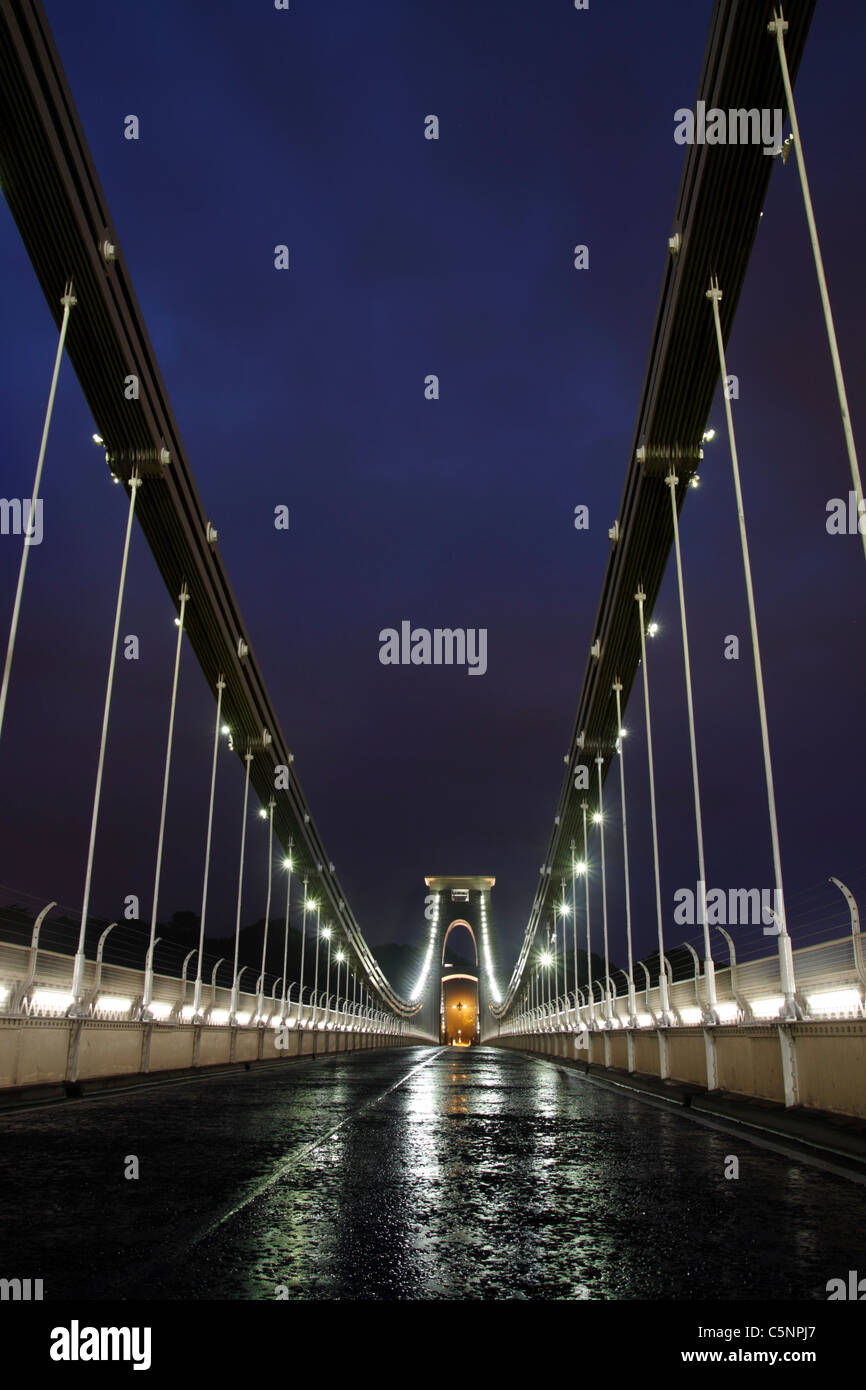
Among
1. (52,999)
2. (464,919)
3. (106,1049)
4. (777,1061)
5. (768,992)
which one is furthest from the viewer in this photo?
(464,919)

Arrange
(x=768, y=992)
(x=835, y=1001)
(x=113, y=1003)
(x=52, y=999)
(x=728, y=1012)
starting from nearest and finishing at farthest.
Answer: (x=835, y=1001) → (x=768, y=992) → (x=728, y=1012) → (x=52, y=999) → (x=113, y=1003)

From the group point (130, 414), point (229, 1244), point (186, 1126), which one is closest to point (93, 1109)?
point (186, 1126)

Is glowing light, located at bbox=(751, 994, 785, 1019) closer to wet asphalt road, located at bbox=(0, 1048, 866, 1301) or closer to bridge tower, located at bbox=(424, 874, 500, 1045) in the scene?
wet asphalt road, located at bbox=(0, 1048, 866, 1301)

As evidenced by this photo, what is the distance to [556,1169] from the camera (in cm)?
488

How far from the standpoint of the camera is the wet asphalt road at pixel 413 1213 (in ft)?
8.29

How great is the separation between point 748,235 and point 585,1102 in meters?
11.9

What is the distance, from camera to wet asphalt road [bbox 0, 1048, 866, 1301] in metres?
2.53

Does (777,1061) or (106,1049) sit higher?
(777,1061)

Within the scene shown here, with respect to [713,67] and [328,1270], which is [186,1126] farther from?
[713,67]

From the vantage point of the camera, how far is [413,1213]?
3602 mm

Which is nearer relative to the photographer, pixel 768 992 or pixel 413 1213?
pixel 413 1213

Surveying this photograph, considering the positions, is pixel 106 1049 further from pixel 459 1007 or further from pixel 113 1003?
pixel 459 1007

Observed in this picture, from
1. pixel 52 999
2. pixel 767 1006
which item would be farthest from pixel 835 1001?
pixel 52 999

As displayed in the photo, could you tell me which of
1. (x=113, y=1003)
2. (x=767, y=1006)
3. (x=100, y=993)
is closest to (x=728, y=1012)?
(x=767, y=1006)
